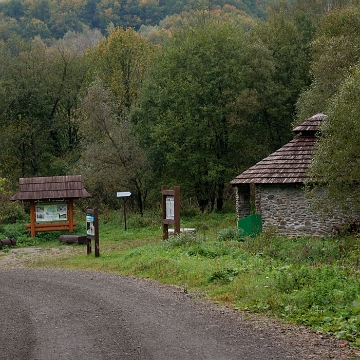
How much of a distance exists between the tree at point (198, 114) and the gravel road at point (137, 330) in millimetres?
22918

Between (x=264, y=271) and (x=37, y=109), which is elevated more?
(x=37, y=109)

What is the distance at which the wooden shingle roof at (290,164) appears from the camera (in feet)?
74.8

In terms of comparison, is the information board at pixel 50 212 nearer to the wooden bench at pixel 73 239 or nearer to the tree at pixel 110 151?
the wooden bench at pixel 73 239

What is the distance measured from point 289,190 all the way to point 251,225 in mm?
2029

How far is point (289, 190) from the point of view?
911 inches

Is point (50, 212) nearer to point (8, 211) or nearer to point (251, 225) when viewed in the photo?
point (8, 211)

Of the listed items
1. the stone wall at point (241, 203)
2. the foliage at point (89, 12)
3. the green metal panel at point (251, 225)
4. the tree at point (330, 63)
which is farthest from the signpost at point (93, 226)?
the foliage at point (89, 12)

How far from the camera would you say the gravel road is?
7621 mm

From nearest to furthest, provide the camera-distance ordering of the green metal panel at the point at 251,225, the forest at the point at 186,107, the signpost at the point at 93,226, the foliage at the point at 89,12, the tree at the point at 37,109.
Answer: the signpost at the point at 93,226 → the green metal panel at the point at 251,225 → the forest at the point at 186,107 → the tree at the point at 37,109 → the foliage at the point at 89,12

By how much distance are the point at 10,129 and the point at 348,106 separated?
93.0 ft

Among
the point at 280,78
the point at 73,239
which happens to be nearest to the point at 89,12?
the point at 280,78

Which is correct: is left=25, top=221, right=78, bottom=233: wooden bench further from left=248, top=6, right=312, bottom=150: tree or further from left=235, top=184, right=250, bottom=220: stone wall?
left=248, top=6, right=312, bottom=150: tree

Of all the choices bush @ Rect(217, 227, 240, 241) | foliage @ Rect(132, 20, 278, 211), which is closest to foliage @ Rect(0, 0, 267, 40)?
foliage @ Rect(132, 20, 278, 211)

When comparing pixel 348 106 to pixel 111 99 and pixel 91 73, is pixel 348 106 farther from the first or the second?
pixel 91 73
